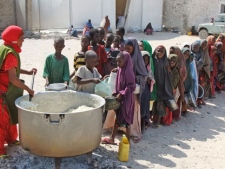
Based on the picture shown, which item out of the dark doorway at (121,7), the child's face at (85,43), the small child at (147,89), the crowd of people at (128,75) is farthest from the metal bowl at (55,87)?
the dark doorway at (121,7)

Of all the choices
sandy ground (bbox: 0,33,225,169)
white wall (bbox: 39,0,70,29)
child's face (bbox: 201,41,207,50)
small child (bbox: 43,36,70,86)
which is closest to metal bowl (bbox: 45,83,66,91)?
small child (bbox: 43,36,70,86)

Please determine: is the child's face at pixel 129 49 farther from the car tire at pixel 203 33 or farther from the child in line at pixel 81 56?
the car tire at pixel 203 33

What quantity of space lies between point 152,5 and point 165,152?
1774 cm

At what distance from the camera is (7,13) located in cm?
1852

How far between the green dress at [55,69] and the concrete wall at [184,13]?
58.8 ft

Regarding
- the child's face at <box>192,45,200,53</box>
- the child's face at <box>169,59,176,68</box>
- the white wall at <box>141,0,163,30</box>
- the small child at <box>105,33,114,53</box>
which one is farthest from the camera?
the white wall at <box>141,0,163,30</box>

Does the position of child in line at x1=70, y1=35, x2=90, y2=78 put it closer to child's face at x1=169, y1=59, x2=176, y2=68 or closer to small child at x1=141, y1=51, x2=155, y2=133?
small child at x1=141, y1=51, x2=155, y2=133

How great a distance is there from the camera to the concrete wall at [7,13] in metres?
18.4

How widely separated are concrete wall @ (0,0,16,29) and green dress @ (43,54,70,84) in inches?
608

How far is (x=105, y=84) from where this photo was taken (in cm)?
412

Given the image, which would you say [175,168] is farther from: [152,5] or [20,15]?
[152,5]

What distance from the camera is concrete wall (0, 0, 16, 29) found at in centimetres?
1837

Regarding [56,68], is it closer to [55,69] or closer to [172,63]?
[55,69]

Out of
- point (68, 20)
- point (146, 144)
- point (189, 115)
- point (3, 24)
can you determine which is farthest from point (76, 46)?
point (146, 144)
